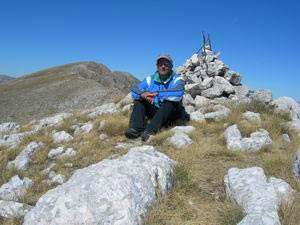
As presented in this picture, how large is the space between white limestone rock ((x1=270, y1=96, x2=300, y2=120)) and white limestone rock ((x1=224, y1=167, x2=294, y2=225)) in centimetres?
646

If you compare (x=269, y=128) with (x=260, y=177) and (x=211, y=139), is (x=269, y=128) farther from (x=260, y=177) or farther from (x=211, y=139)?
(x=260, y=177)

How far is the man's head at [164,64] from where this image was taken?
11023mm

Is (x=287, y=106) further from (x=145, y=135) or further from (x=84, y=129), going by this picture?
(x=84, y=129)

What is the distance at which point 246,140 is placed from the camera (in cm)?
902

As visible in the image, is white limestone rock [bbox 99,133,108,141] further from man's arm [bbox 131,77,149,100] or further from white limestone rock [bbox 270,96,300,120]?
white limestone rock [bbox 270,96,300,120]

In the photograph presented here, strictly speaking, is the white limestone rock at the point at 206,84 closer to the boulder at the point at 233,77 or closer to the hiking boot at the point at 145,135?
the boulder at the point at 233,77

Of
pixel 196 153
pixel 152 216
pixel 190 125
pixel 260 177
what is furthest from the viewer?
pixel 190 125

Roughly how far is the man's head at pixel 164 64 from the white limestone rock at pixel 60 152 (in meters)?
3.50

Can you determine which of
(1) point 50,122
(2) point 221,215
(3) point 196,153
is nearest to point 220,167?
(3) point 196,153

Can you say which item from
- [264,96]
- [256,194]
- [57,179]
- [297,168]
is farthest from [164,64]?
[256,194]

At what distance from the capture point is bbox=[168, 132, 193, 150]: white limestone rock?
9023 millimetres

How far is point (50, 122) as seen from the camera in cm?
1520

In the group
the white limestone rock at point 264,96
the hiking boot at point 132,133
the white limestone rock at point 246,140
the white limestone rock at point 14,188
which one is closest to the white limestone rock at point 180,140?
the white limestone rock at point 246,140

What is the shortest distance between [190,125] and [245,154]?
9.14ft
